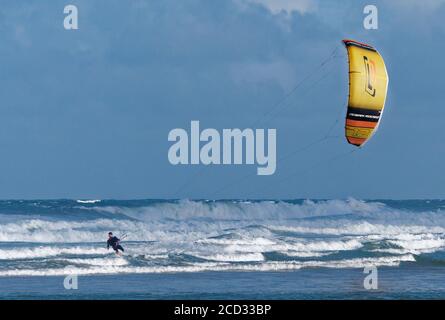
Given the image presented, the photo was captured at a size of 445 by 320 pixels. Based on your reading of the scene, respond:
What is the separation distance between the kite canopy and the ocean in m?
3.06

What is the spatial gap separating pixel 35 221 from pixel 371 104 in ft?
53.2

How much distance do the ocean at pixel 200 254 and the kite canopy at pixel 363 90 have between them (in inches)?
121

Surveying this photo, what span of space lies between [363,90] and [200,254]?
6690mm

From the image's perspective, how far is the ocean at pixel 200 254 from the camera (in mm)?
19500

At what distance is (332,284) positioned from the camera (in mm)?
20391

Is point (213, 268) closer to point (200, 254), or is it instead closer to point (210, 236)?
point (200, 254)

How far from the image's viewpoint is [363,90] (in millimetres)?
20797

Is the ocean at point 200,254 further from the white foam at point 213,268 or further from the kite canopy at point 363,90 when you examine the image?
the kite canopy at point 363,90

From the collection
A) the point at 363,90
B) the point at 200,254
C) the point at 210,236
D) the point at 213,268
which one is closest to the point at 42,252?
the point at 200,254

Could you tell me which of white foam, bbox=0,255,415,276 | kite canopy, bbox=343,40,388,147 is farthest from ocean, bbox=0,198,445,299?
kite canopy, bbox=343,40,388,147

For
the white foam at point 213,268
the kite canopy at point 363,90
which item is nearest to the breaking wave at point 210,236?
the white foam at point 213,268

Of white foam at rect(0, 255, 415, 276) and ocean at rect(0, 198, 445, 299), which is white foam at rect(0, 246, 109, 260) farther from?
white foam at rect(0, 255, 415, 276)
